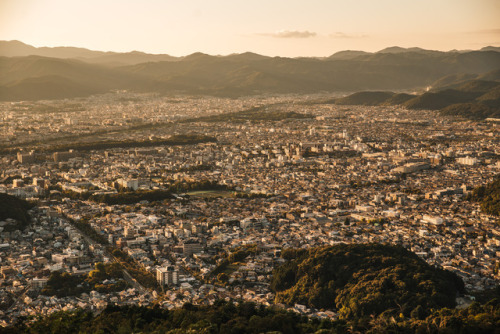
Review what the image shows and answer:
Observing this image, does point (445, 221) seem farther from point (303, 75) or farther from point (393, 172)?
point (303, 75)

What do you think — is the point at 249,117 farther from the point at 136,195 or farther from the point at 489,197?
the point at 489,197

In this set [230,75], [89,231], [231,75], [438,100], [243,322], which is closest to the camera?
[243,322]

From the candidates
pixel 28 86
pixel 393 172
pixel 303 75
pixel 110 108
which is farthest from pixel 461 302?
pixel 303 75

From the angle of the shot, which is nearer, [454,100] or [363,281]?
[363,281]

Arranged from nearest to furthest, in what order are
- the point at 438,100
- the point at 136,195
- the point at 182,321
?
the point at 182,321, the point at 136,195, the point at 438,100

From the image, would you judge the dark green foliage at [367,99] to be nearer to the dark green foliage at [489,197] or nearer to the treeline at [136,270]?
the dark green foliage at [489,197]

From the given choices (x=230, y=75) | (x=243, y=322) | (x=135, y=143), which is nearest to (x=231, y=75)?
(x=230, y=75)

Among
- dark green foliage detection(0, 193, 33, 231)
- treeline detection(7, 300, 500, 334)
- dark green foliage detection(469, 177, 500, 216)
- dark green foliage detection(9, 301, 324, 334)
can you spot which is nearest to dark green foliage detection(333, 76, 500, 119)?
dark green foliage detection(469, 177, 500, 216)
